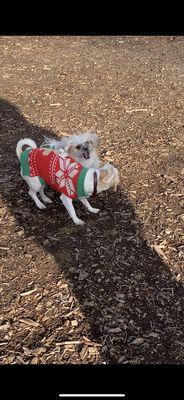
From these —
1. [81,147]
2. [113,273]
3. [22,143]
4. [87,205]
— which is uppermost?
[22,143]

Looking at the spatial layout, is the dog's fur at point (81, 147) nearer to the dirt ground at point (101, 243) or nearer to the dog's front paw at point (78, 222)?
the dirt ground at point (101, 243)

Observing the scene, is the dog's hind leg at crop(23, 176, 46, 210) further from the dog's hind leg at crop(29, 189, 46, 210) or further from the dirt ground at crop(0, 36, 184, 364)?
the dirt ground at crop(0, 36, 184, 364)

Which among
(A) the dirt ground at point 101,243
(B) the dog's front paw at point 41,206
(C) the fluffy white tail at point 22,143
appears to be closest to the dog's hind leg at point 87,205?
(A) the dirt ground at point 101,243

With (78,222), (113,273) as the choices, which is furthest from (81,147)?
(113,273)

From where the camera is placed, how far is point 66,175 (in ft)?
15.7

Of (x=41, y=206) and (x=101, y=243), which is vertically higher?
(x=41, y=206)

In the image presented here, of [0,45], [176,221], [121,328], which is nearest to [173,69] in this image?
[0,45]

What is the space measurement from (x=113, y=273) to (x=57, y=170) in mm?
1340

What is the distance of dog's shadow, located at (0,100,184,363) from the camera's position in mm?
3648

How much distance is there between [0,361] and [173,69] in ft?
27.4

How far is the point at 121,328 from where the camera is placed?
375 centimetres

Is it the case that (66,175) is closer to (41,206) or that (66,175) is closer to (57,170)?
(57,170)

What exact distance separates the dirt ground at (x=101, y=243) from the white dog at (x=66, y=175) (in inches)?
15.2
